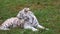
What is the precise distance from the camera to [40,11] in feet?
35.8

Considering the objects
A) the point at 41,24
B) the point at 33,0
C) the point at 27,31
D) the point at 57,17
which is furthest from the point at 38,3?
the point at 27,31

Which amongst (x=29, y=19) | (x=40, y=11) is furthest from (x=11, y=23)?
(x=40, y=11)

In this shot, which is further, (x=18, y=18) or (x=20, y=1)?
(x=20, y=1)

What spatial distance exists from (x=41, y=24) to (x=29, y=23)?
0.57m

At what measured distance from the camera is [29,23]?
863 cm

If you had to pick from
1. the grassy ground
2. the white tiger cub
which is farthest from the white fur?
the grassy ground

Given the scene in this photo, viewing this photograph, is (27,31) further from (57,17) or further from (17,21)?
(57,17)

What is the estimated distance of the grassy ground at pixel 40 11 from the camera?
8.42 metres

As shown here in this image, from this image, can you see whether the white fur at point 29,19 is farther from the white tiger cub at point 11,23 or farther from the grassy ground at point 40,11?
the grassy ground at point 40,11

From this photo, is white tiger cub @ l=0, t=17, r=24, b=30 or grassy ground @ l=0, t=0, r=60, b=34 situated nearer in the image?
grassy ground @ l=0, t=0, r=60, b=34

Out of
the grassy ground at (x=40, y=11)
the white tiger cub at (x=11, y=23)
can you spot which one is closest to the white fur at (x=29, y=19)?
the white tiger cub at (x=11, y=23)

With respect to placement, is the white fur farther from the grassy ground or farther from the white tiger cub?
the grassy ground

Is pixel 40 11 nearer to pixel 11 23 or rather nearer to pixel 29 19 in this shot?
pixel 29 19

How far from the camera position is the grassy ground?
842 centimetres
